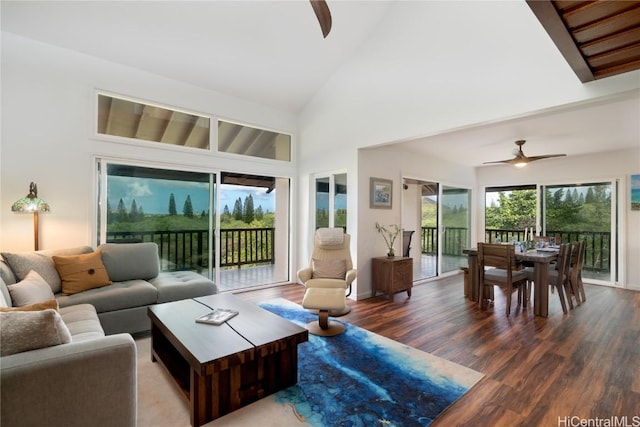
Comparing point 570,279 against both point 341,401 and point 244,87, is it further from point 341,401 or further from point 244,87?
point 244,87

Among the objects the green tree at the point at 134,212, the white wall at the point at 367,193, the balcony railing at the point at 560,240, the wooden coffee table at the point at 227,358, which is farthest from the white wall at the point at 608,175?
the green tree at the point at 134,212

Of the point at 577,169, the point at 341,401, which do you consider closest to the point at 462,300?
the point at 341,401

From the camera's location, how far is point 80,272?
298 centimetres

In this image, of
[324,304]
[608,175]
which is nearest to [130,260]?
[324,304]

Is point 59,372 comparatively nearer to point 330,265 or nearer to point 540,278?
point 330,265

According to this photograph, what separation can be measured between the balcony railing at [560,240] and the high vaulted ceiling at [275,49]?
171 centimetres

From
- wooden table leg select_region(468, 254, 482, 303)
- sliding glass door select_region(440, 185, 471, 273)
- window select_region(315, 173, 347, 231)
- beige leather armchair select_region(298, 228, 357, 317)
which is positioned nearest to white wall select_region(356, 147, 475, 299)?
window select_region(315, 173, 347, 231)

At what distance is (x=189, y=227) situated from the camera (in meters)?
4.39

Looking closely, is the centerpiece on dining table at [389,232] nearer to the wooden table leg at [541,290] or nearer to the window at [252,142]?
the wooden table leg at [541,290]

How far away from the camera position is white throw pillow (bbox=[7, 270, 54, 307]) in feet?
7.14

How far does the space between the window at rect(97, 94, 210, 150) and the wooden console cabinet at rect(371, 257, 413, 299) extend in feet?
10.7

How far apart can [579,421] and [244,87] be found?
5.16 metres

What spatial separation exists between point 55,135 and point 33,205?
908 millimetres

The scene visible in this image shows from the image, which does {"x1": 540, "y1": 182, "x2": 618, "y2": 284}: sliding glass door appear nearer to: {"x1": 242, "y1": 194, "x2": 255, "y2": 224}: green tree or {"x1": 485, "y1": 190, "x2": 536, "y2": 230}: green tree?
{"x1": 485, "y1": 190, "x2": 536, "y2": 230}: green tree
